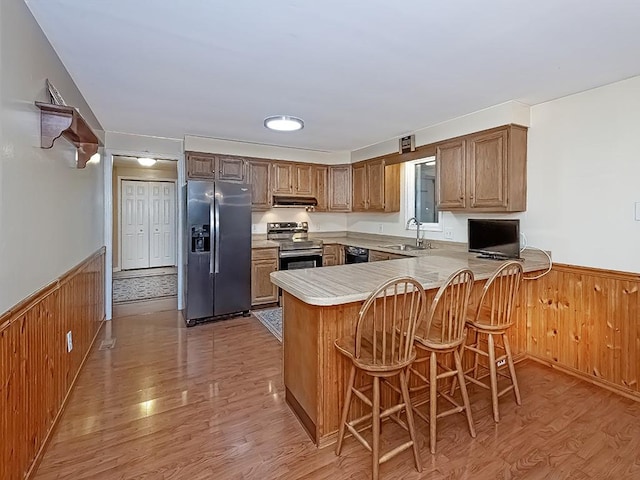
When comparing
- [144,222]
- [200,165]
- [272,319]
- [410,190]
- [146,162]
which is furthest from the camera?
[144,222]

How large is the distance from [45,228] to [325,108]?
96.1 inches

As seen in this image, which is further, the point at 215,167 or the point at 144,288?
the point at 144,288


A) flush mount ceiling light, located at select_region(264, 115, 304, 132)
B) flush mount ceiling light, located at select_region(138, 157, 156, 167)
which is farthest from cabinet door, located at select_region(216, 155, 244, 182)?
flush mount ceiling light, located at select_region(264, 115, 304, 132)

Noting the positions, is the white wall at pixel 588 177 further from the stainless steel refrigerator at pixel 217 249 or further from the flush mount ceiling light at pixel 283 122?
the stainless steel refrigerator at pixel 217 249

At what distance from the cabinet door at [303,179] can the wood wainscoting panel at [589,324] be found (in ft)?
10.9

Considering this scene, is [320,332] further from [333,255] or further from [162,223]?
[162,223]

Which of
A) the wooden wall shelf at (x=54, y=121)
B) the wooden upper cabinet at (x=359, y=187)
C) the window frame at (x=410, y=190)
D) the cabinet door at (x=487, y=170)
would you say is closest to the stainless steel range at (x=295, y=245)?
the wooden upper cabinet at (x=359, y=187)

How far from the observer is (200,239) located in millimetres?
4234

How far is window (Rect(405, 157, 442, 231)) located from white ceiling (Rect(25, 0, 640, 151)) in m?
1.30

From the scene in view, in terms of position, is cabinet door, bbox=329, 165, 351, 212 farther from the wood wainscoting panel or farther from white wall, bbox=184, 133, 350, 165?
the wood wainscoting panel

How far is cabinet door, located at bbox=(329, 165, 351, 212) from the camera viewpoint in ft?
18.4

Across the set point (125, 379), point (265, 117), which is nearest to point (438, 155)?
point (265, 117)

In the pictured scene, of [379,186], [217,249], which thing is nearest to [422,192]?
[379,186]

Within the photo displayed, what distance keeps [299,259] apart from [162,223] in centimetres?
414
